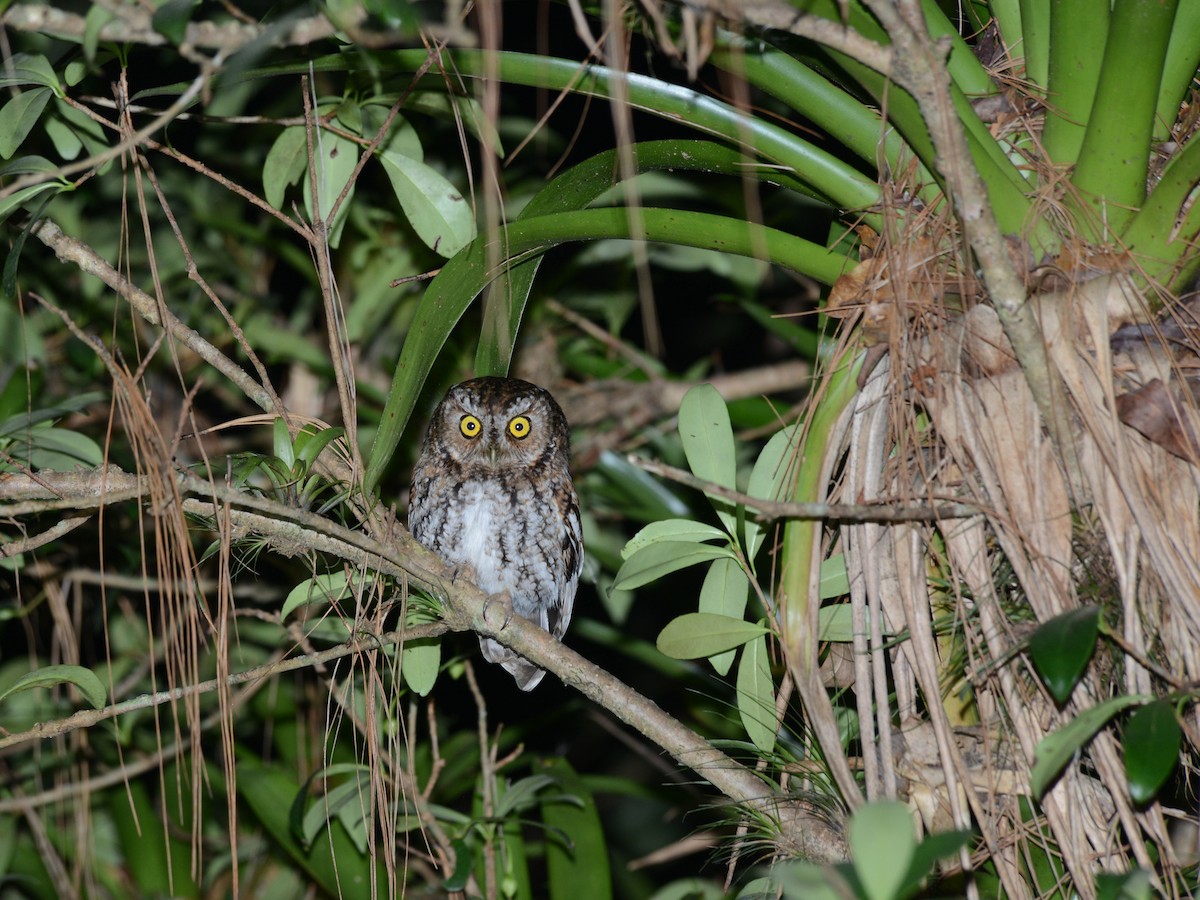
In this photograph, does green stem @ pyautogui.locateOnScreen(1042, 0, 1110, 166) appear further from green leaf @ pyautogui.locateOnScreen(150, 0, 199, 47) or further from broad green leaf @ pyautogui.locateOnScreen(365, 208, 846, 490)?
green leaf @ pyautogui.locateOnScreen(150, 0, 199, 47)

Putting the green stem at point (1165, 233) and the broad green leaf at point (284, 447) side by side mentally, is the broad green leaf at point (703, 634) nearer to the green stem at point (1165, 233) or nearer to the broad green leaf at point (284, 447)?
the broad green leaf at point (284, 447)

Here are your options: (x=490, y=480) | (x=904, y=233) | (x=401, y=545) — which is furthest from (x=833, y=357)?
(x=490, y=480)

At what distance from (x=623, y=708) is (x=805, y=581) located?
0.45m

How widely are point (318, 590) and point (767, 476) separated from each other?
0.86 metres

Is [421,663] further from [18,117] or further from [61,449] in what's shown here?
[18,117]

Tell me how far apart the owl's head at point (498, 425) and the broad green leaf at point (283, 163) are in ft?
3.14

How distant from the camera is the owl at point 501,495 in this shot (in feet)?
10.2

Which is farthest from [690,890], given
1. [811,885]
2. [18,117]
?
[18,117]

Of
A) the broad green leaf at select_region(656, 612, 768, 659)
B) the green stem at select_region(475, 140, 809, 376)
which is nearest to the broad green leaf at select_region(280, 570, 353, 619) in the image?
the green stem at select_region(475, 140, 809, 376)

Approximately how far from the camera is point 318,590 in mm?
2004

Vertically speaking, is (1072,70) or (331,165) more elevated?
(331,165)

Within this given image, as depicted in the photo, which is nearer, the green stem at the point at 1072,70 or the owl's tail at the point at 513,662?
the green stem at the point at 1072,70

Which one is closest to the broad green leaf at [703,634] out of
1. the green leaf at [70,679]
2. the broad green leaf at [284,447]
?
the broad green leaf at [284,447]

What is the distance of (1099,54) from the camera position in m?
1.65
